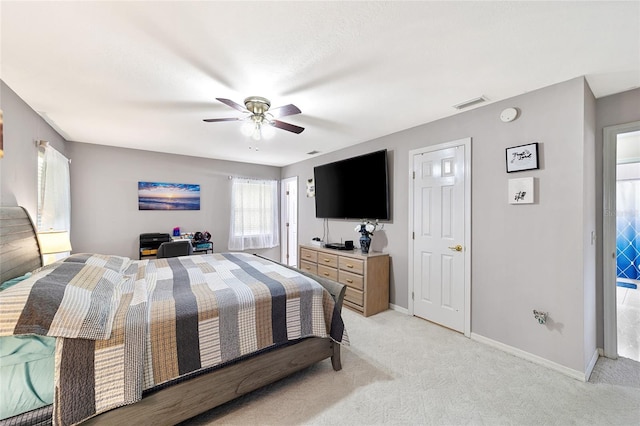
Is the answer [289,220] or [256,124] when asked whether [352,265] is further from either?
[289,220]

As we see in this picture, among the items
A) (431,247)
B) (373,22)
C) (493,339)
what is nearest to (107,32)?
(373,22)

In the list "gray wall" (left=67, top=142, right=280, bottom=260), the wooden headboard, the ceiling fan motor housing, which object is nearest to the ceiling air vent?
the ceiling fan motor housing

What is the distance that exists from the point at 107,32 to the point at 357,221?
Result: 3517 mm

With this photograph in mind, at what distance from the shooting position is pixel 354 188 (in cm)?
405

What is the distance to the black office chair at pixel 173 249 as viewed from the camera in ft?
11.8

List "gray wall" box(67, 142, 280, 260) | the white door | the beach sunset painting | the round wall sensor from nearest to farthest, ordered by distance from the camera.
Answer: the round wall sensor < "gray wall" box(67, 142, 280, 260) < the beach sunset painting < the white door

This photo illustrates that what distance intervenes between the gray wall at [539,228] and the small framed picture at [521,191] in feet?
0.19

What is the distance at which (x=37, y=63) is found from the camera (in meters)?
1.91

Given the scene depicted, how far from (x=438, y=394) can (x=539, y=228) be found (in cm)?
168

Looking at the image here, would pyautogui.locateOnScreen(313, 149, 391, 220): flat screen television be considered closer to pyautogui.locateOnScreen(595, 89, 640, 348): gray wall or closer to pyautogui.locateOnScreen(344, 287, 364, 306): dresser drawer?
pyautogui.locateOnScreen(344, 287, 364, 306): dresser drawer

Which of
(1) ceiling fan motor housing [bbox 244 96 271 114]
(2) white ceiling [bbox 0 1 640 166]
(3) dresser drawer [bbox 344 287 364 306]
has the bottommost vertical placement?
(3) dresser drawer [bbox 344 287 364 306]

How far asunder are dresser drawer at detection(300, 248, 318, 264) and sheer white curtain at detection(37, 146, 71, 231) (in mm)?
3282

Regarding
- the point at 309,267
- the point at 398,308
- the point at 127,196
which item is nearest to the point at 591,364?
the point at 398,308

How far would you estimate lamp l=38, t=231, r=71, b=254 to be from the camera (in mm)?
A: 2354
